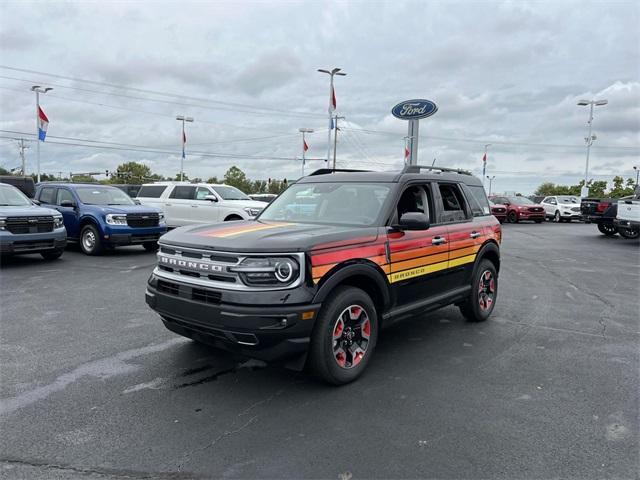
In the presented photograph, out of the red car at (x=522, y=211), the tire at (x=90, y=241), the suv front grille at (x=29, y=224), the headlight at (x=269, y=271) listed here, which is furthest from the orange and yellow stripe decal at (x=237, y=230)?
the red car at (x=522, y=211)

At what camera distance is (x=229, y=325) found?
3.62 meters

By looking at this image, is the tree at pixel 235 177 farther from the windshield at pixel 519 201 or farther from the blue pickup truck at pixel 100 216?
the blue pickup truck at pixel 100 216

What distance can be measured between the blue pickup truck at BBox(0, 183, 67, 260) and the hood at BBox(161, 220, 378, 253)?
22.8 ft

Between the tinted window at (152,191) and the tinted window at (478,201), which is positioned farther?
the tinted window at (152,191)

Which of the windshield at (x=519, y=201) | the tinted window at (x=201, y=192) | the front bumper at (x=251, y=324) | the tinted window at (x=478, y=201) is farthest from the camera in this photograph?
the windshield at (x=519, y=201)

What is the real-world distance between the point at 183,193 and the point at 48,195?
3821mm

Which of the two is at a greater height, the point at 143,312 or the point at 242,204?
the point at 242,204

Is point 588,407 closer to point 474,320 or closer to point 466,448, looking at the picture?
point 466,448

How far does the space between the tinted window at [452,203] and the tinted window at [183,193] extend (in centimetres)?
1077

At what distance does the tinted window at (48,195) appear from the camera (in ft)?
41.4

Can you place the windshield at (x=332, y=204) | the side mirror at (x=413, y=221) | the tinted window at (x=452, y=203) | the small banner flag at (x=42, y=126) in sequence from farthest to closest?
1. the small banner flag at (x=42, y=126)
2. the tinted window at (x=452, y=203)
3. the windshield at (x=332, y=204)
4. the side mirror at (x=413, y=221)

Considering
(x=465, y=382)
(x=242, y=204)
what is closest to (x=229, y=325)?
(x=465, y=382)

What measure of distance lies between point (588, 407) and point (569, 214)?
105ft

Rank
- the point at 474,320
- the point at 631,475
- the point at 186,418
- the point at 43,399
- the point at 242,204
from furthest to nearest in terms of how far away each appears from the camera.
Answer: the point at 242,204 < the point at 474,320 < the point at 43,399 < the point at 186,418 < the point at 631,475
